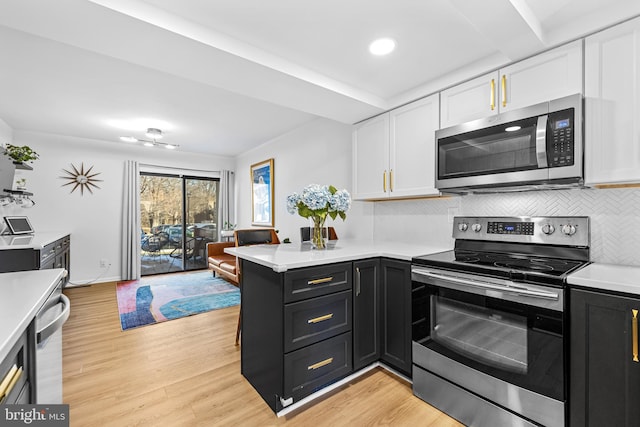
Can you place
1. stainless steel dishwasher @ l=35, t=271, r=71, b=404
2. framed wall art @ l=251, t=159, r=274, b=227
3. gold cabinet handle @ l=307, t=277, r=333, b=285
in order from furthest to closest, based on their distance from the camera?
1. framed wall art @ l=251, t=159, r=274, b=227
2. gold cabinet handle @ l=307, t=277, r=333, b=285
3. stainless steel dishwasher @ l=35, t=271, r=71, b=404

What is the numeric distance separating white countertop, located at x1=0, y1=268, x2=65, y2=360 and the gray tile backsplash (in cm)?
251

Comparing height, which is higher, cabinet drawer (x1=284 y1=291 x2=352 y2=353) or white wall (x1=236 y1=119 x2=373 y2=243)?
white wall (x1=236 y1=119 x2=373 y2=243)

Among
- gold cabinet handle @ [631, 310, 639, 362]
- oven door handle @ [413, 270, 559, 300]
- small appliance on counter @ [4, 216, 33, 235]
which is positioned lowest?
gold cabinet handle @ [631, 310, 639, 362]

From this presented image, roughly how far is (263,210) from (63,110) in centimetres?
291

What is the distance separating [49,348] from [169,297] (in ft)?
10.7

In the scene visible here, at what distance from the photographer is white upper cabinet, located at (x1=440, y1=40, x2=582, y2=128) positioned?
5.46 feet

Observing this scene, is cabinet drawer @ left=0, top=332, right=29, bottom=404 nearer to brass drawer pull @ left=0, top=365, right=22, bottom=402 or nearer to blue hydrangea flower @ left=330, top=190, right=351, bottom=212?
brass drawer pull @ left=0, top=365, right=22, bottom=402

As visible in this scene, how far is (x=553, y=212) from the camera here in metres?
1.92

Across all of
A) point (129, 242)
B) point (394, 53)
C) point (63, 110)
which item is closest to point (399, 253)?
point (394, 53)

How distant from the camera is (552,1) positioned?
59.6 inches

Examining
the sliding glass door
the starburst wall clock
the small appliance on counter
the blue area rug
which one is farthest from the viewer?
the sliding glass door

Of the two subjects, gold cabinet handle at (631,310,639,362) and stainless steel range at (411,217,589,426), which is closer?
gold cabinet handle at (631,310,639,362)

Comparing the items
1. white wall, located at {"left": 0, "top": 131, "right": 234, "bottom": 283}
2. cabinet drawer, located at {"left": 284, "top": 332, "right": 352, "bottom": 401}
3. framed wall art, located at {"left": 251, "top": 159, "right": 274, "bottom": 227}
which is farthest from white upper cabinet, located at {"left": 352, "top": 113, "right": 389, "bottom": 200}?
white wall, located at {"left": 0, "top": 131, "right": 234, "bottom": 283}

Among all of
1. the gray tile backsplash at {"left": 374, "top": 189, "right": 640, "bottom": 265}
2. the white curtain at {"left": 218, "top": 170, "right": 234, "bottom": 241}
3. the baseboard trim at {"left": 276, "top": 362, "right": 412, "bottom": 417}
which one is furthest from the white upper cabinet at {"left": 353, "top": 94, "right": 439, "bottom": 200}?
the white curtain at {"left": 218, "top": 170, "right": 234, "bottom": 241}
